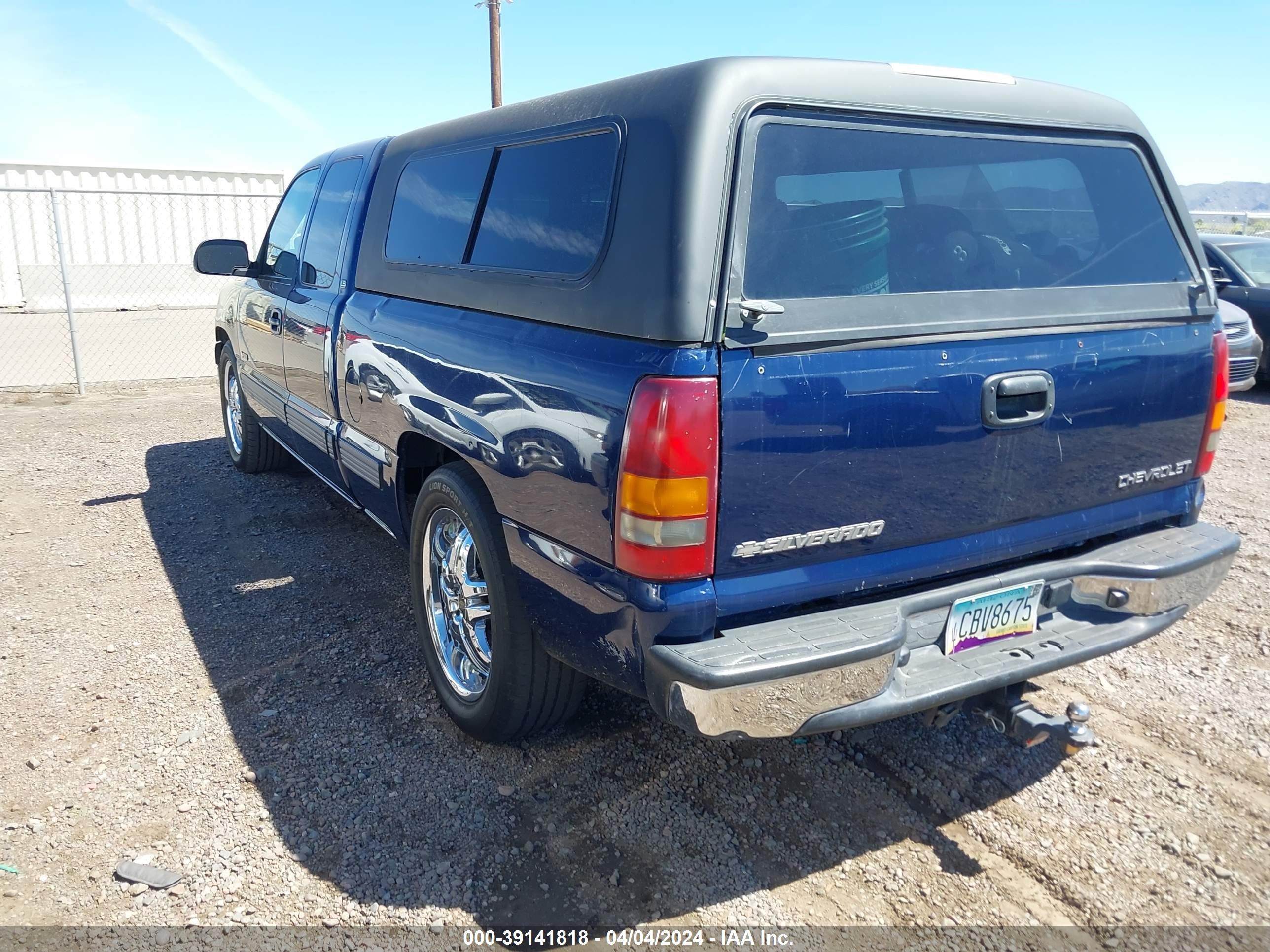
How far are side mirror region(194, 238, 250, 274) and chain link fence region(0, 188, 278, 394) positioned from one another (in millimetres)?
9633

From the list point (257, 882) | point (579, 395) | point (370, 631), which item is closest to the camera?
point (579, 395)

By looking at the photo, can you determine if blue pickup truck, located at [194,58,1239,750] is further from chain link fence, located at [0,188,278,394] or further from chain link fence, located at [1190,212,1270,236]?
chain link fence, located at [1190,212,1270,236]

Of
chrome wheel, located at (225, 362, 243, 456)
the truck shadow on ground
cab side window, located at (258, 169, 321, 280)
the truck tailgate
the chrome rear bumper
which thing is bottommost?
the truck shadow on ground

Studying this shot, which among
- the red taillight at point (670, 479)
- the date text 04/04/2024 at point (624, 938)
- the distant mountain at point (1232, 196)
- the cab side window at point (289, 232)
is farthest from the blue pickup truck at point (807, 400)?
the distant mountain at point (1232, 196)

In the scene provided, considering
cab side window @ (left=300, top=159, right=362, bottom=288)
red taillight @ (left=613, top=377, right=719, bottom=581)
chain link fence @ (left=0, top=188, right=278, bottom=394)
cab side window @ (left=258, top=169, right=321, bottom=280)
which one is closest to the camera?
red taillight @ (left=613, top=377, right=719, bottom=581)

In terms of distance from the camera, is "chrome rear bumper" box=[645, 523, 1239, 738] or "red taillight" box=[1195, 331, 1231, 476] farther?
"red taillight" box=[1195, 331, 1231, 476]

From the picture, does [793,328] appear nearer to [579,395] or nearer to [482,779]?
[579,395]

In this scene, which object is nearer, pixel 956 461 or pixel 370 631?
pixel 956 461

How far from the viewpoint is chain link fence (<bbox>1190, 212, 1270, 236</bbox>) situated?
18391 mm

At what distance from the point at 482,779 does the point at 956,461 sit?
1.75 m

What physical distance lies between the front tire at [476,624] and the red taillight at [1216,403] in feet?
6.91

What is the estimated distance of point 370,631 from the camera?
3969mm

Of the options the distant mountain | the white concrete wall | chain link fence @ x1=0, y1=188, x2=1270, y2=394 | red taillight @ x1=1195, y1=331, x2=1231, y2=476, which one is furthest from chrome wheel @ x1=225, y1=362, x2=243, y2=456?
the distant mountain

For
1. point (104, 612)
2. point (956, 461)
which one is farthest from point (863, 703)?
point (104, 612)
